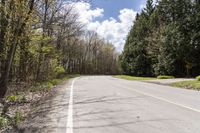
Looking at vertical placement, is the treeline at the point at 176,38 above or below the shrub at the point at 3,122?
above

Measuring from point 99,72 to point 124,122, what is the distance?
10164 centimetres

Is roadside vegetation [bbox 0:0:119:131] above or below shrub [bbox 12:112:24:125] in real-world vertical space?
above

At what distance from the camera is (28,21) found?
48.7 feet

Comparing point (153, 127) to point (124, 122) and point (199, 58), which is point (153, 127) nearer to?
point (124, 122)

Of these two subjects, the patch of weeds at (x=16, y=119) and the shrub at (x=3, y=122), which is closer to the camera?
the shrub at (x=3, y=122)

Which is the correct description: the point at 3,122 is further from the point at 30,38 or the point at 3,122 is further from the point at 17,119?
the point at 30,38

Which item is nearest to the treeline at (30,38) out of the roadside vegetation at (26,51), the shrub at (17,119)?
the roadside vegetation at (26,51)

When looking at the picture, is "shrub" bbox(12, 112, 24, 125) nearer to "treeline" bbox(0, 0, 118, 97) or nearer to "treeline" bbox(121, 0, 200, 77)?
"treeline" bbox(0, 0, 118, 97)

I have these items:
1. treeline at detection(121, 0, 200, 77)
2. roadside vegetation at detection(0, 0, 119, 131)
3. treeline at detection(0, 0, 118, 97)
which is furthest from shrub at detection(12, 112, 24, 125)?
treeline at detection(121, 0, 200, 77)

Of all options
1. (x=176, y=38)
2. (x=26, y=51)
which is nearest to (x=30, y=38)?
(x=26, y=51)

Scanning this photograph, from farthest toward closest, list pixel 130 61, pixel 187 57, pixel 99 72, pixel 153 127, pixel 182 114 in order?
pixel 99 72 → pixel 130 61 → pixel 187 57 → pixel 182 114 → pixel 153 127

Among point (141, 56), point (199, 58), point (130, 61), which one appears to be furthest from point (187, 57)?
point (130, 61)

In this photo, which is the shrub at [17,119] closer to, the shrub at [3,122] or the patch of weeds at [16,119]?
the patch of weeds at [16,119]

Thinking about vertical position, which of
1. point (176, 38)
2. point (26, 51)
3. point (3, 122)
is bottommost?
point (3, 122)
